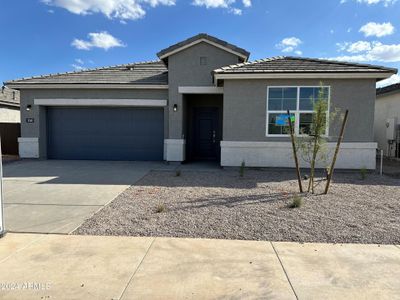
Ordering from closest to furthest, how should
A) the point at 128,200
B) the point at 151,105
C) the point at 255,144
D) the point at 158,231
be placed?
the point at 158,231
the point at 128,200
the point at 255,144
the point at 151,105

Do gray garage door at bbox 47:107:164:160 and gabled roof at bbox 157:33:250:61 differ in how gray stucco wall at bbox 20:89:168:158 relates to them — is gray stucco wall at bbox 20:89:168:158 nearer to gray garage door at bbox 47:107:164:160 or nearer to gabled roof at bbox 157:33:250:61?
gray garage door at bbox 47:107:164:160

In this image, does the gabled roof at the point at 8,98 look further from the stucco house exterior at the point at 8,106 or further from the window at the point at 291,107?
the window at the point at 291,107

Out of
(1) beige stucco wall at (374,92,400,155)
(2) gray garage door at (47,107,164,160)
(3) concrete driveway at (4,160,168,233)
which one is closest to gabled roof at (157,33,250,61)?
(2) gray garage door at (47,107,164,160)

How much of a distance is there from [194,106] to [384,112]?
11704 mm

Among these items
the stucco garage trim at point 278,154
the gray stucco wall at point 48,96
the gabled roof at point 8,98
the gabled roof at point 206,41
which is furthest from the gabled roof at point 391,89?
the gabled roof at point 8,98

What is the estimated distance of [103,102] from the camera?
13352mm

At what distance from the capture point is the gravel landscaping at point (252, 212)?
4.96 m

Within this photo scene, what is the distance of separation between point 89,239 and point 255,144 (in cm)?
747

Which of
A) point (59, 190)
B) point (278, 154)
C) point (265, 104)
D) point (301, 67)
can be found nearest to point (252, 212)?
point (59, 190)

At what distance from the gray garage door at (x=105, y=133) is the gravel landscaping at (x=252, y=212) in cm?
498

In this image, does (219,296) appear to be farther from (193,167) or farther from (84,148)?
(84,148)

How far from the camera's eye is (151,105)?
520 inches

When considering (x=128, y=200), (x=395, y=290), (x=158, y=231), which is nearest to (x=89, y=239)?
(x=158, y=231)

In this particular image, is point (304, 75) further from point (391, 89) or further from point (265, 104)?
point (391, 89)
